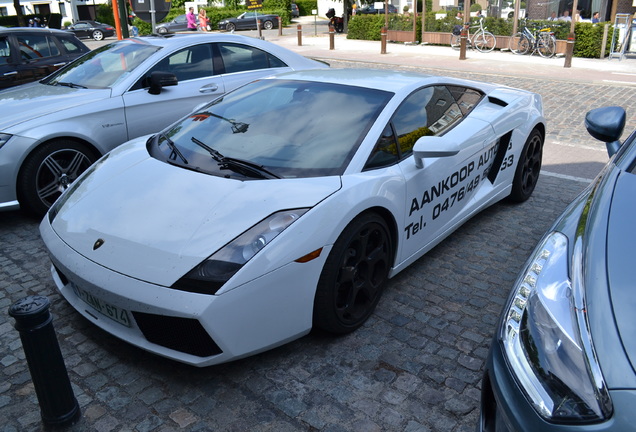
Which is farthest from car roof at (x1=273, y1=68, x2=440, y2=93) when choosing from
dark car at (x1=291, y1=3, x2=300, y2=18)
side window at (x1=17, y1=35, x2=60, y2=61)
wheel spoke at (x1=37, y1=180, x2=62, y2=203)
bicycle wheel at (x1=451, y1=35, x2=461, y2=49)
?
dark car at (x1=291, y1=3, x2=300, y2=18)

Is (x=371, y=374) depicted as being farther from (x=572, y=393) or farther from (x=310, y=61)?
(x=310, y=61)

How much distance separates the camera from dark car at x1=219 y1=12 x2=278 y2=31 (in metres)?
36.3

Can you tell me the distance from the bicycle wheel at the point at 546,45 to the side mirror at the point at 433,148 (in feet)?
53.4

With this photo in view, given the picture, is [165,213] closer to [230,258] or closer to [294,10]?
[230,258]

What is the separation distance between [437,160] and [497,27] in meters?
17.8

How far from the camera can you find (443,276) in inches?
160

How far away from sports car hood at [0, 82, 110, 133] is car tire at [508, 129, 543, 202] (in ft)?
12.3

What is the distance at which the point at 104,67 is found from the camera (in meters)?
5.84

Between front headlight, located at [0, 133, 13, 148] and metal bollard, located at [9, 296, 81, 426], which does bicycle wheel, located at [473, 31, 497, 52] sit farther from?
metal bollard, located at [9, 296, 81, 426]

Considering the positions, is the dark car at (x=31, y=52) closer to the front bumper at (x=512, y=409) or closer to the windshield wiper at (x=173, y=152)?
the windshield wiper at (x=173, y=152)

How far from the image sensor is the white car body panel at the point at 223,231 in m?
2.68

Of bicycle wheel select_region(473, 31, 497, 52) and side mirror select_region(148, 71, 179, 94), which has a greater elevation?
side mirror select_region(148, 71, 179, 94)

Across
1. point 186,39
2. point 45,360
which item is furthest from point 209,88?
point 45,360

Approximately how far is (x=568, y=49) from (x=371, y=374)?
14693mm
